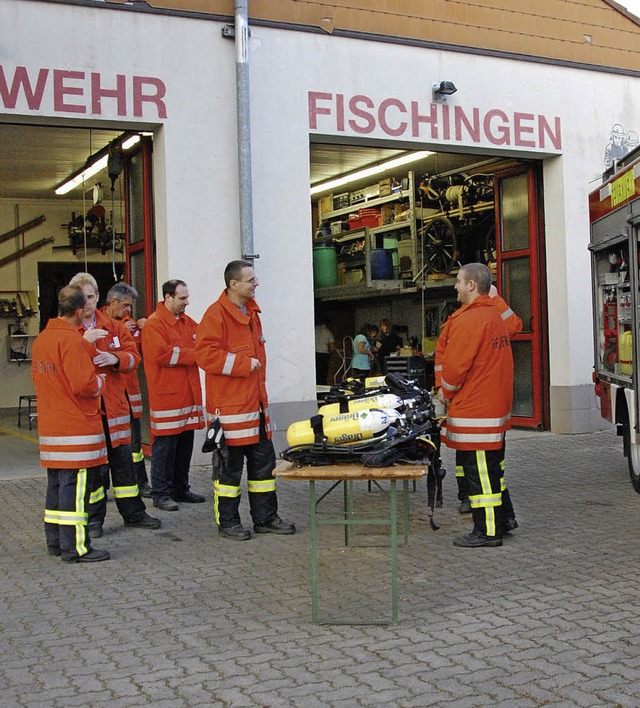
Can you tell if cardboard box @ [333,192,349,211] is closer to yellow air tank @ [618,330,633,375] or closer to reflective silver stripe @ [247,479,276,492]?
yellow air tank @ [618,330,633,375]

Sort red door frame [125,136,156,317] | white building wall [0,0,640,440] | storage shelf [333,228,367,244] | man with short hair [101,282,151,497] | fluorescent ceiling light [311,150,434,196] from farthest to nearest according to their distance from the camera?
1. storage shelf [333,228,367,244]
2. fluorescent ceiling light [311,150,434,196]
3. red door frame [125,136,156,317]
4. white building wall [0,0,640,440]
5. man with short hair [101,282,151,497]

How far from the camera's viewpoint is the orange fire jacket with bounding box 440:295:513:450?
6.08 m

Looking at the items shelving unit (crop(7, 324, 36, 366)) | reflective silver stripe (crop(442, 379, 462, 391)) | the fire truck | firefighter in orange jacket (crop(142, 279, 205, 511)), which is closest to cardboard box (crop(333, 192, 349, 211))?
shelving unit (crop(7, 324, 36, 366))

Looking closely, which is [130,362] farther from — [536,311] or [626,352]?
[536,311]

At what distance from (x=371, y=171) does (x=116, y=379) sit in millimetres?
8931

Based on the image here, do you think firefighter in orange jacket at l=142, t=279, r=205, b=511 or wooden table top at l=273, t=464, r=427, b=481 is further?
firefighter in orange jacket at l=142, t=279, r=205, b=511

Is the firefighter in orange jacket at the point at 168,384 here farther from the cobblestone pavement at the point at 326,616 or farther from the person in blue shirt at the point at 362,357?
the person in blue shirt at the point at 362,357

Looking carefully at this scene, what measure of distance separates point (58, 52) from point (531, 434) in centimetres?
735

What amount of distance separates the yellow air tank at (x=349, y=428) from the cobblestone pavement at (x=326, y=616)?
2.98 ft

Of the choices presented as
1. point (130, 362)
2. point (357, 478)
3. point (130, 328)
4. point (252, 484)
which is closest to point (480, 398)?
point (357, 478)

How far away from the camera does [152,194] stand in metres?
10.5

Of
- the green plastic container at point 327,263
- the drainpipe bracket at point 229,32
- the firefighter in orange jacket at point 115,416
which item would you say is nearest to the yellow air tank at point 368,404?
the firefighter in orange jacket at point 115,416

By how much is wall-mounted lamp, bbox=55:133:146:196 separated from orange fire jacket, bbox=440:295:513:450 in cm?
586

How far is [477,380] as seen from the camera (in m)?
6.12
